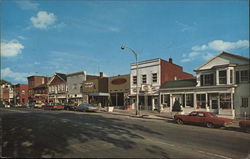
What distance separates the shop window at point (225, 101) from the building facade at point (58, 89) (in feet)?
125

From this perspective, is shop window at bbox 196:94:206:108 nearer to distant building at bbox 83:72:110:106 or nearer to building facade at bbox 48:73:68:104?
distant building at bbox 83:72:110:106

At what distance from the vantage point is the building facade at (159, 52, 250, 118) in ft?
74.9

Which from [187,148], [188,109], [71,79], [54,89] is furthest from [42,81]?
[187,148]

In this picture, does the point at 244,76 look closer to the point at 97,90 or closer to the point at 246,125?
the point at 246,125

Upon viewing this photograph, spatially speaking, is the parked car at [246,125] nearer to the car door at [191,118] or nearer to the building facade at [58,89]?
the car door at [191,118]

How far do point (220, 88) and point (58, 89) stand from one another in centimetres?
4342

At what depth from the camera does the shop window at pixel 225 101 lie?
23500 mm

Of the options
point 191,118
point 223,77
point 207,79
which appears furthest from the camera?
point 207,79

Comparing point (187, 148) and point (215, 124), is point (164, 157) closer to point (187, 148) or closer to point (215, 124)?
point (187, 148)

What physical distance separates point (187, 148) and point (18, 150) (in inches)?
280

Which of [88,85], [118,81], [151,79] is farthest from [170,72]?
[88,85]

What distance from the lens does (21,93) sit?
77938mm

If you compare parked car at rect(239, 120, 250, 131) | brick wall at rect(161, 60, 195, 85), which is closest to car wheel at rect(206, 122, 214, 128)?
parked car at rect(239, 120, 250, 131)

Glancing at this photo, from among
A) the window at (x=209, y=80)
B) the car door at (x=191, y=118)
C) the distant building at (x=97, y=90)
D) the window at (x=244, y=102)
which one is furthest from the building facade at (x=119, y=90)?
the window at (x=244, y=102)
